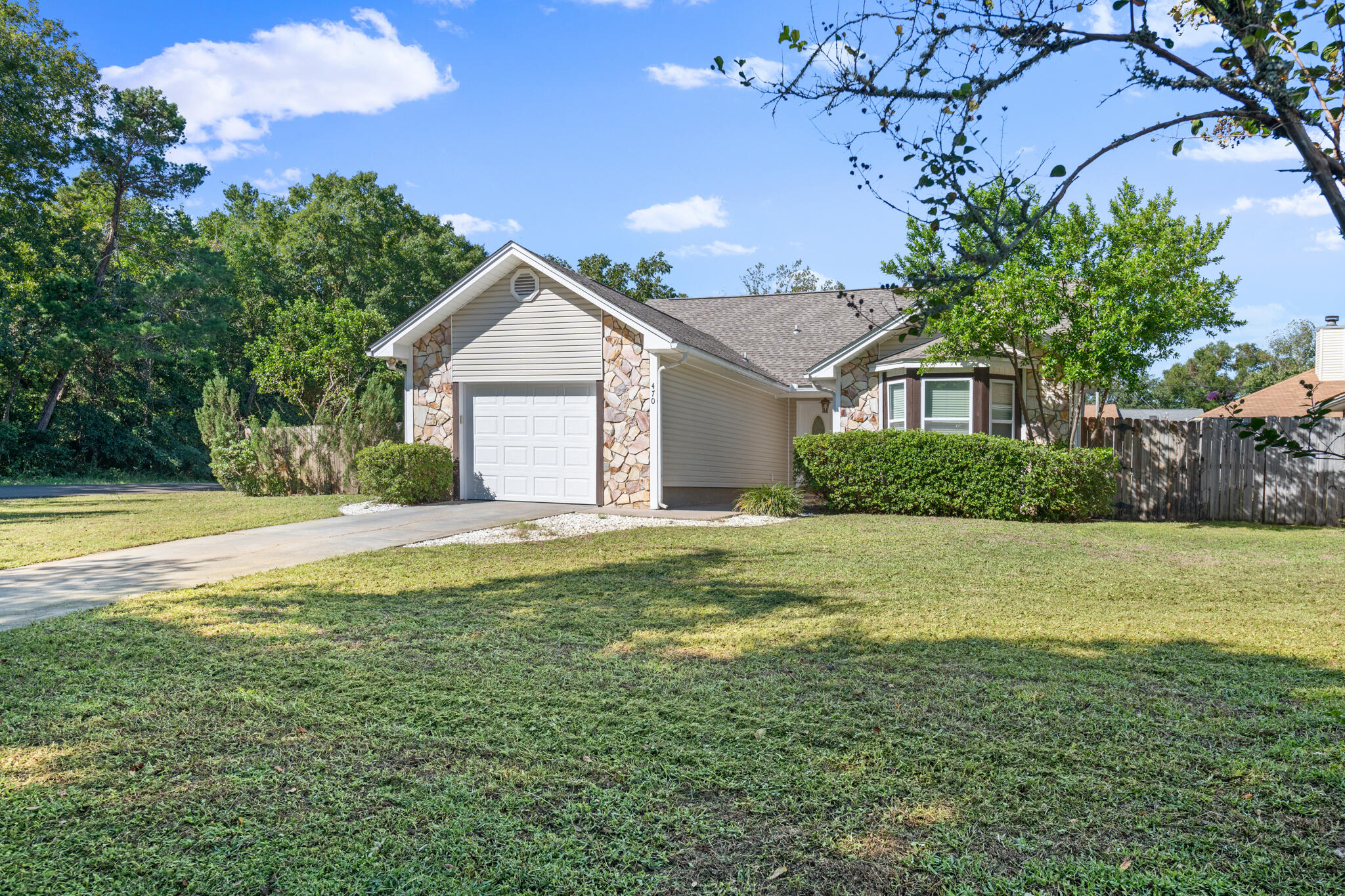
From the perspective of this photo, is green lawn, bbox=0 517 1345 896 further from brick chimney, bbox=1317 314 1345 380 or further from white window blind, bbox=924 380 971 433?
brick chimney, bbox=1317 314 1345 380

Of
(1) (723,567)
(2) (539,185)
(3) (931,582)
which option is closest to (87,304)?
(2) (539,185)

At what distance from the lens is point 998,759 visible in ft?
10.4

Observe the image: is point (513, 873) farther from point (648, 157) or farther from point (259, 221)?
point (259, 221)

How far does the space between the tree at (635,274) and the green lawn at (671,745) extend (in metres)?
34.0

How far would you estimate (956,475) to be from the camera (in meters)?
13.1

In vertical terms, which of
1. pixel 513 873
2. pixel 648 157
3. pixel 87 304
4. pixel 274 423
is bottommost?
pixel 513 873

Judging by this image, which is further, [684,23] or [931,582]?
[684,23]

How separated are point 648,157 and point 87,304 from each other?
17.4 m

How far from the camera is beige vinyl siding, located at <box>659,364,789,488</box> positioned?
14484 mm

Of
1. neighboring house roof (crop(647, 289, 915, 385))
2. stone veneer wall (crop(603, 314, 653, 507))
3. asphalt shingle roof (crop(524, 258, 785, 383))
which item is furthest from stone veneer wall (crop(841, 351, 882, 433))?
stone veneer wall (crop(603, 314, 653, 507))

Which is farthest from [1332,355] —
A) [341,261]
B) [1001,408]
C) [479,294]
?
[341,261]

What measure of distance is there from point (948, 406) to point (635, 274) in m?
27.3

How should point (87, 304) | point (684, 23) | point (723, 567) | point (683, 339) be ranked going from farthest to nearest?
1. point (87, 304)
2. point (683, 339)
3. point (684, 23)
4. point (723, 567)

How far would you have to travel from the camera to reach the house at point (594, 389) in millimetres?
13523
